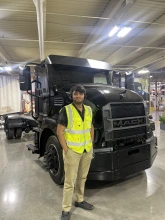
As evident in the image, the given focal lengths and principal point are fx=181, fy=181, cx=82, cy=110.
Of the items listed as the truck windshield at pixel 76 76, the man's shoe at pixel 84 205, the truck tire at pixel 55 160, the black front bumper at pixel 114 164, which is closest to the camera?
the man's shoe at pixel 84 205

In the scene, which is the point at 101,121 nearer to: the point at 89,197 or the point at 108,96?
the point at 108,96

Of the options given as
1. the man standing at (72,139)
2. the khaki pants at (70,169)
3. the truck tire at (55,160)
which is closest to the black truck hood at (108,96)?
the man standing at (72,139)

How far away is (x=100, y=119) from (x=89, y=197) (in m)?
1.31

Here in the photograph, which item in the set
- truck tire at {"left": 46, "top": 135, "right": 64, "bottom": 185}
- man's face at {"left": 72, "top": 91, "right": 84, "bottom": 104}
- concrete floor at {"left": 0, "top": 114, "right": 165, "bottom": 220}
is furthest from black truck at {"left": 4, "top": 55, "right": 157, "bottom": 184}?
man's face at {"left": 72, "top": 91, "right": 84, "bottom": 104}

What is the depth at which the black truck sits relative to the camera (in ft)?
9.48

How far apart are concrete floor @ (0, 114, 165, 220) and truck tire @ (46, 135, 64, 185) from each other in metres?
0.20

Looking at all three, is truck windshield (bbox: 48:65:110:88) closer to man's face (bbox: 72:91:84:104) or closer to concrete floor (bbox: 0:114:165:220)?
man's face (bbox: 72:91:84:104)

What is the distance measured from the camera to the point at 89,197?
3006 millimetres

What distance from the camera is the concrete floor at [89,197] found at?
254cm

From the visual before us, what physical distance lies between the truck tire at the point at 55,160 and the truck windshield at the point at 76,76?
1.15 m

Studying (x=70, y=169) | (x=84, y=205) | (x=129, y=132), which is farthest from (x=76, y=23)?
(x=84, y=205)

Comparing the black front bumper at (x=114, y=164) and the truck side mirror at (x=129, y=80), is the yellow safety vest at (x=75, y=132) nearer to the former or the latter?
the black front bumper at (x=114, y=164)

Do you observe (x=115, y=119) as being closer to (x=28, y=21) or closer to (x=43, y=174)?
(x=43, y=174)

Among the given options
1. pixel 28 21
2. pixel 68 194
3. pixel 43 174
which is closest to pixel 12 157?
pixel 43 174
